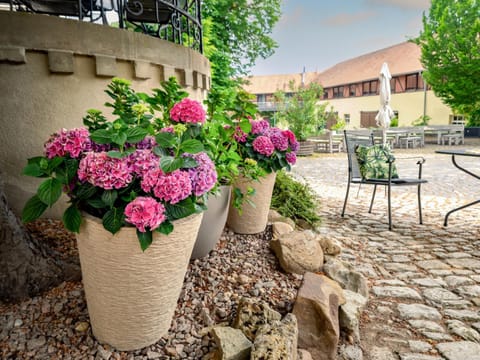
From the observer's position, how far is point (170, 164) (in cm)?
138

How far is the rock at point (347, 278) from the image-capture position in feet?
8.06

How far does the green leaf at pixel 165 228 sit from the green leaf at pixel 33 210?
49 cm

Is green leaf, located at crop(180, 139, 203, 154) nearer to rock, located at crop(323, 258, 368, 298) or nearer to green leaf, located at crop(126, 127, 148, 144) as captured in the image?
green leaf, located at crop(126, 127, 148, 144)

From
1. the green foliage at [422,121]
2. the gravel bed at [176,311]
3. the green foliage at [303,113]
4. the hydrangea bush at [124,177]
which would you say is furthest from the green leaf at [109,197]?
the green foliage at [422,121]

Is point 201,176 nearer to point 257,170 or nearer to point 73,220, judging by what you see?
point 73,220

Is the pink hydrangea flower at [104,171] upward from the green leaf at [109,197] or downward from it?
upward

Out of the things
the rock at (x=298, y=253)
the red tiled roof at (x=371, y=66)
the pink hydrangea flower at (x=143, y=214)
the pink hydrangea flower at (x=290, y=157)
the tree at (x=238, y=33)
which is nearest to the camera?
the pink hydrangea flower at (x=143, y=214)

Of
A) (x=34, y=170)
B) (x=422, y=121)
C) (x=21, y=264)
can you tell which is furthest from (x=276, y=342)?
(x=422, y=121)

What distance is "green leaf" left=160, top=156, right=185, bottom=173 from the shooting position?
4.46 feet

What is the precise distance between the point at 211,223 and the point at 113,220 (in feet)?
3.33

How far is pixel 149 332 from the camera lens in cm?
157

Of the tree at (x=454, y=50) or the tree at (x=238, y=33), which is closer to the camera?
the tree at (x=238, y=33)

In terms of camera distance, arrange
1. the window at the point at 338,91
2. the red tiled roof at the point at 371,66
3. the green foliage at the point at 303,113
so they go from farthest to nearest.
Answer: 1. the window at the point at 338,91
2. the red tiled roof at the point at 371,66
3. the green foliage at the point at 303,113

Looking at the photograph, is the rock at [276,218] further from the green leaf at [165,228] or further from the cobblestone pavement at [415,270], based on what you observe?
the green leaf at [165,228]
